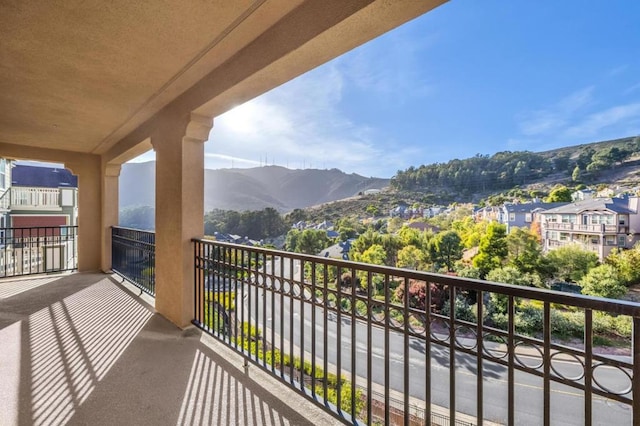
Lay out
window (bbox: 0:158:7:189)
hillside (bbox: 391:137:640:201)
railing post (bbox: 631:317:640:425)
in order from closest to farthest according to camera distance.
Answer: railing post (bbox: 631:317:640:425)
hillside (bbox: 391:137:640:201)
window (bbox: 0:158:7:189)

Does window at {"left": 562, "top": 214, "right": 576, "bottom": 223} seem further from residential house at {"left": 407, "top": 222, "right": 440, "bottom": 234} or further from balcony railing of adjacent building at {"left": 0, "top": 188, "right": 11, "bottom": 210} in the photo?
balcony railing of adjacent building at {"left": 0, "top": 188, "right": 11, "bottom": 210}

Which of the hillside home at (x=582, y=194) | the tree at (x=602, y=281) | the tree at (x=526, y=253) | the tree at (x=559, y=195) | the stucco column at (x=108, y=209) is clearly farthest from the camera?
the tree at (x=526, y=253)

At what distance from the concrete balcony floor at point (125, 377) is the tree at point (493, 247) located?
1112cm

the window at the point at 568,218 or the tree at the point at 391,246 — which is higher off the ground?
the window at the point at 568,218

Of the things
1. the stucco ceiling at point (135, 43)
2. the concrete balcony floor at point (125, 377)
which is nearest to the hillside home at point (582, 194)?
the stucco ceiling at point (135, 43)

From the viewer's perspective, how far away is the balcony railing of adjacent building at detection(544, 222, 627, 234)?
746 centimetres

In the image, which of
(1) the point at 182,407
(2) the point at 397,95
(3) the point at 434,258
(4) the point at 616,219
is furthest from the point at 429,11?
(2) the point at 397,95

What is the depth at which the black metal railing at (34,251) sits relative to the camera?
17.6 feet

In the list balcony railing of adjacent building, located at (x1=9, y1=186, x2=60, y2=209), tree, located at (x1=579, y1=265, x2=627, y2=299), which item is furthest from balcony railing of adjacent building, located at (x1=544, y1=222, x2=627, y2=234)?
balcony railing of adjacent building, located at (x1=9, y1=186, x2=60, y2=209)

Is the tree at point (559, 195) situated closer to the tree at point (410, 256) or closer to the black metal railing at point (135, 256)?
the tree at point (410, 256)

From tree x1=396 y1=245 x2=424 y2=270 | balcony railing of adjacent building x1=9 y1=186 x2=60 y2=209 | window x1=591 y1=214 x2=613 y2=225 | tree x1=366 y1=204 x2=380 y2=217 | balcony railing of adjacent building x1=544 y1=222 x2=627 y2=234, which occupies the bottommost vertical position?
tree x1=396 y1=245 x2=424 y2=270

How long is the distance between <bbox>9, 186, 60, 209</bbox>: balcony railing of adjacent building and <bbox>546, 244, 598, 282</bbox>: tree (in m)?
21.1

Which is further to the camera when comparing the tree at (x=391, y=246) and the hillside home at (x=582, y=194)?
the tree at (x=391, y=246)

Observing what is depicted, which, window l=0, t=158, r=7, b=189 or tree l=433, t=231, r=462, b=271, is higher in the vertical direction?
window l=0, t=158, r=7, b=189
